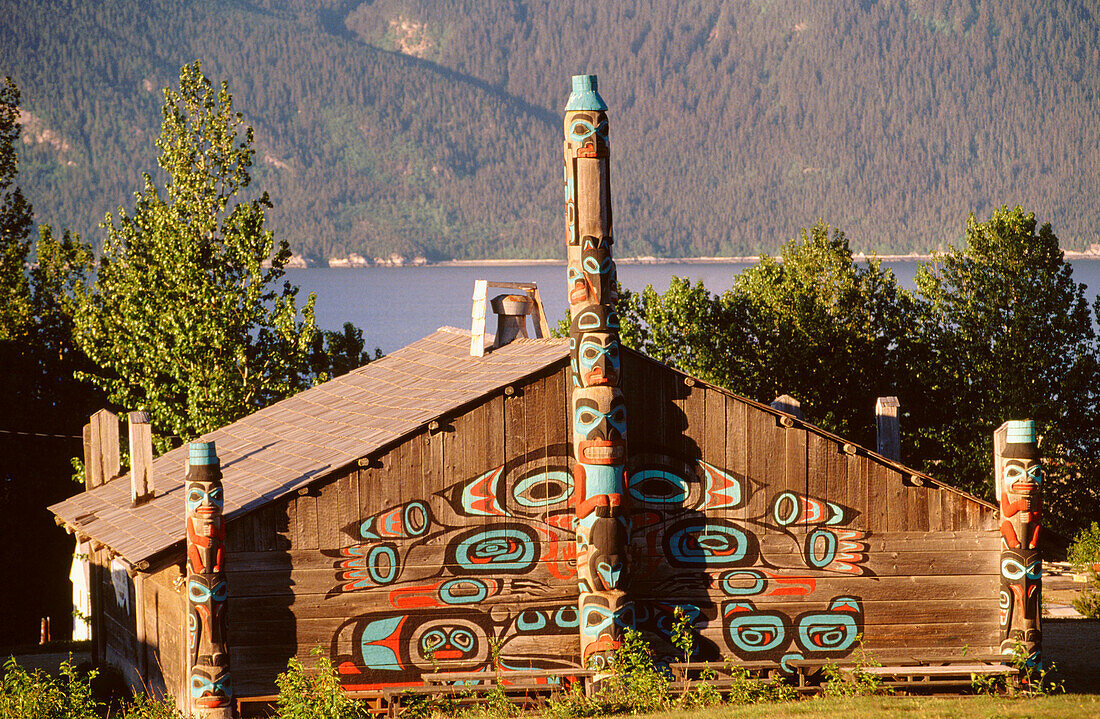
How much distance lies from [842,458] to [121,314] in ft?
86.2

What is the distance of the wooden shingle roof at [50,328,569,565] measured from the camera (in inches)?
609

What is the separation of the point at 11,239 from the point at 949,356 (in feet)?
113

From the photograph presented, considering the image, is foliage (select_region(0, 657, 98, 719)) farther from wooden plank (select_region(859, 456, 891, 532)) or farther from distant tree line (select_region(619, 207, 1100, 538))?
distant tree line (select_region(619, 207, 1100, 538))

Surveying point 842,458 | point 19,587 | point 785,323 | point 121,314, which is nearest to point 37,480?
point 19,587

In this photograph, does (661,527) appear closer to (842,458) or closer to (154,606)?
(842,458)

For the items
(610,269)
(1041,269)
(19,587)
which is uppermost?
(1041,269)

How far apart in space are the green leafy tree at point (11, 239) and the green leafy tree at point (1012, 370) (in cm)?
3209

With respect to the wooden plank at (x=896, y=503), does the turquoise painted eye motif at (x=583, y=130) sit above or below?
above

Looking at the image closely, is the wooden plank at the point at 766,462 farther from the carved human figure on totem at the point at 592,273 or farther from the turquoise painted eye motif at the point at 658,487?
the carved human figure on totem at the point at 592,273

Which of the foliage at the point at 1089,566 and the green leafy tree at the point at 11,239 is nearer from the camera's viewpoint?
the foliage at the point at 1089,566

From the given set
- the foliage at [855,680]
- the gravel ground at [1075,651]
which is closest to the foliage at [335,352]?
the gravel ground at [1075,651]

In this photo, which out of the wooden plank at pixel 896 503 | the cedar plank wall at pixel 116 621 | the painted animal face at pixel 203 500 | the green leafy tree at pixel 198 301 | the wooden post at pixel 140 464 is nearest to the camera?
the painted animal face at pixel 203 500

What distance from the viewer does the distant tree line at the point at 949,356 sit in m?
40.6

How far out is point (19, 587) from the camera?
123 feet
